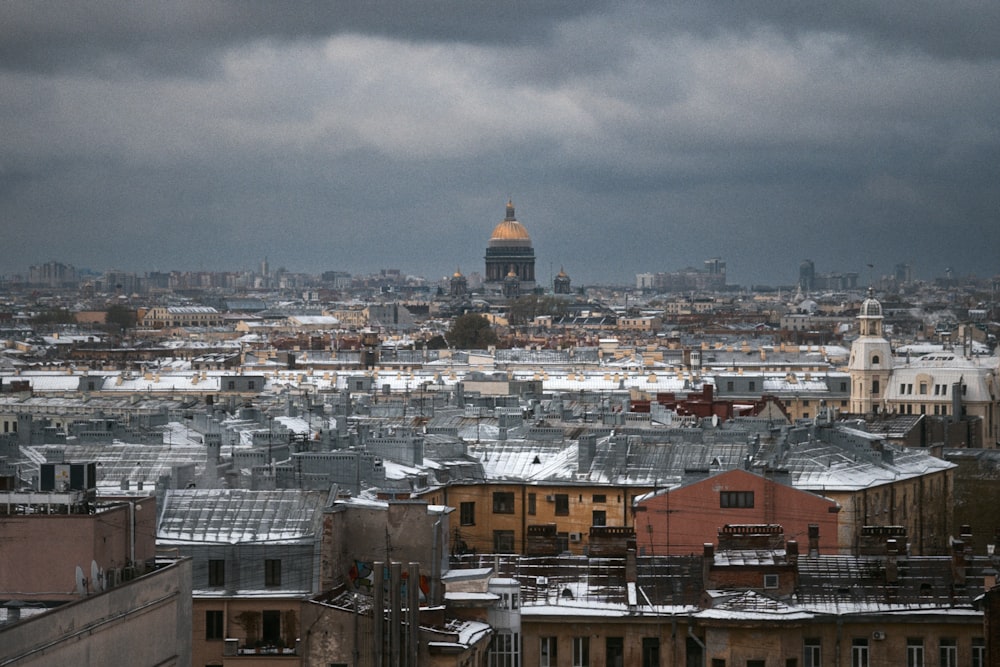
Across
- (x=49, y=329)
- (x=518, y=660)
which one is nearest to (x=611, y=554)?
(x=518, y=660)

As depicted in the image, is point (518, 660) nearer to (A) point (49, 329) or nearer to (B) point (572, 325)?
(A) point (49, 329)

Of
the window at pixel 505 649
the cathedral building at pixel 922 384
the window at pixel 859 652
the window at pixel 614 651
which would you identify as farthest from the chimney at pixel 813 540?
the cathedral building at pixel 922 384

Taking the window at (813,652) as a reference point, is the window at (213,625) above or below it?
above

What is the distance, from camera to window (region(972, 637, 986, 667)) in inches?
800

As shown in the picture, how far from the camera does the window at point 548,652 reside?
68.8 ft

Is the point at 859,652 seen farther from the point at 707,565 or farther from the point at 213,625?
the point at 213,625

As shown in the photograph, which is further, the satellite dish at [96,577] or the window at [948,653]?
the window at [948,653]

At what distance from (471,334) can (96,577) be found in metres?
131

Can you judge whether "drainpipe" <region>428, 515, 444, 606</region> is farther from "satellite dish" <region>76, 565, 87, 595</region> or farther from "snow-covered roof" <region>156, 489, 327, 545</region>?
"satellite dish" <region>76, 565, 87, 595</region>

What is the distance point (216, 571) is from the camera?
21734mm

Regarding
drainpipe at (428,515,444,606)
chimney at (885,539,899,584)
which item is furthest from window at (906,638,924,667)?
drainpipe at (428,515,444,606)

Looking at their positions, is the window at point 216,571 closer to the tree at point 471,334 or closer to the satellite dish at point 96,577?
the satellite dish at point 96,577

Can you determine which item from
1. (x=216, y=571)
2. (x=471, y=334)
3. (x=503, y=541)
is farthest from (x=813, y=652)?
(x=471, y=334)

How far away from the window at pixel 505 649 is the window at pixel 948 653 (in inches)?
150
